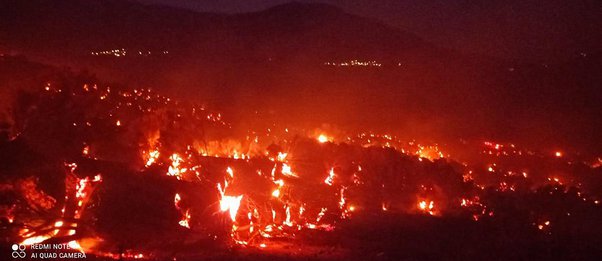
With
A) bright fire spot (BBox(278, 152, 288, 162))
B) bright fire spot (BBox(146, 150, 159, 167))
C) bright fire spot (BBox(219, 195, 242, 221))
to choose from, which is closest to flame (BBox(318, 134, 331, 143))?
bright fire spot (BBox(278, 152, 288, 162))

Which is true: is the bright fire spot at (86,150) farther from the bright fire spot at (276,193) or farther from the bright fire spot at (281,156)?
the bright fire spot at (281,156)

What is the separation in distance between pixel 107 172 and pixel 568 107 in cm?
4252

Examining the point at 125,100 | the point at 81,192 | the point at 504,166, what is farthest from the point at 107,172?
the point at 504,166

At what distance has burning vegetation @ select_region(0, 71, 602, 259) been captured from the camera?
11711 millimetres

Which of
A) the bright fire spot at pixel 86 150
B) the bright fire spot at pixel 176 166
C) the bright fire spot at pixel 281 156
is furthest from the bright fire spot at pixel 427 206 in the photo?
the bright fire spot at pixel 86 150

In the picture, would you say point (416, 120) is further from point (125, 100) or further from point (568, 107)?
point (125, 100)

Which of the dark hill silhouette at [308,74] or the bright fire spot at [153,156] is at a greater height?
the dark hill silhouette at [308,74]

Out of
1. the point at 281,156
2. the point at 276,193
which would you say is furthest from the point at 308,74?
the point at 276,193

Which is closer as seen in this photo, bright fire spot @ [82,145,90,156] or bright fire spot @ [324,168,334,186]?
bright fire spot @ [82,145,90,156]

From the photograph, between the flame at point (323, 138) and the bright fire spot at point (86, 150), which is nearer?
the bright fire spot at point (86, 150)

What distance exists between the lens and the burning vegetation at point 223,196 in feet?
38.4

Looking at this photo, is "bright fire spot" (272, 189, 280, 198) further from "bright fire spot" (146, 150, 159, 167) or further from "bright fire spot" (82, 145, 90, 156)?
"bright fire spot" (82, 145, 90, 156)

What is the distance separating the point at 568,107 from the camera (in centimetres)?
4544

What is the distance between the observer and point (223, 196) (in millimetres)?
14195
